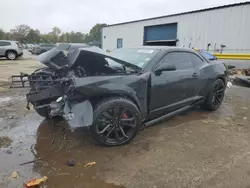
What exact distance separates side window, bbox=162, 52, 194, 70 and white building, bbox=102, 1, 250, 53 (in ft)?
34.5

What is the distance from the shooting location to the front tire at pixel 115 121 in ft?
10.5

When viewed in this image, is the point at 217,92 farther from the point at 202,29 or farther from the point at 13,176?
the point at 202,29

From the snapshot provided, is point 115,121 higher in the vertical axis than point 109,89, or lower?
lower

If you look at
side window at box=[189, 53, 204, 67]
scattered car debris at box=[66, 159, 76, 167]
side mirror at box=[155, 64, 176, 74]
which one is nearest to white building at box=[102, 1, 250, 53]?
side window at box=[189, 53, 204, 67]

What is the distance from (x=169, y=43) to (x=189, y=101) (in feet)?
50.1

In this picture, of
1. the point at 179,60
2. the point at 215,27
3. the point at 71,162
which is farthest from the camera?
the point at 215,27

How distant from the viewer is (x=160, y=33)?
753 inches

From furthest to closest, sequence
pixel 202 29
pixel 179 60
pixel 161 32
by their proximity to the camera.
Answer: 1. pixel 161 32
2. pixel 202 29
3. pixel 179 60

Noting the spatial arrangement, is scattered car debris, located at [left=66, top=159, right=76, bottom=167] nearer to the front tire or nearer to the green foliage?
the front tire

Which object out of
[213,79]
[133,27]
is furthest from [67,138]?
[133,27]

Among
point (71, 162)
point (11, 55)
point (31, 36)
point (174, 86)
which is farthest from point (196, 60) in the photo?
point (31, 36)

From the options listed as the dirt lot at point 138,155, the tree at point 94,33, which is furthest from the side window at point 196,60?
the tree at point 94,33

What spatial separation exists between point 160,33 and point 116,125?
17.0 meters

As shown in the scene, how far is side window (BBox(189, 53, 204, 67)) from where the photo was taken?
182 inches
